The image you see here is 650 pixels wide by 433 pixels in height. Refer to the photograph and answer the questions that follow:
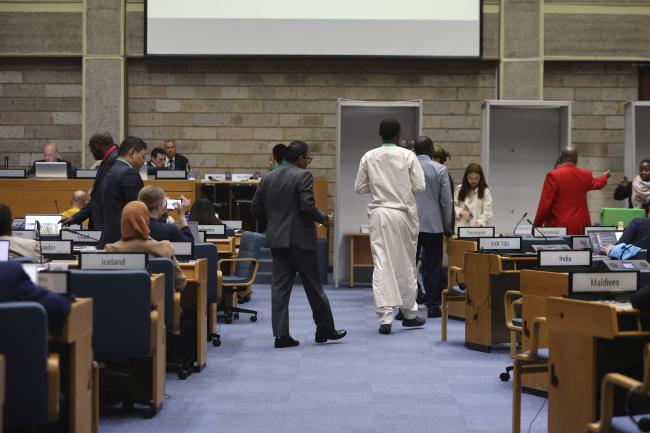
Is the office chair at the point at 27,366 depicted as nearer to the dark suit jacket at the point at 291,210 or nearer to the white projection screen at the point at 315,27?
the dark suit jacket at the point at 291,210

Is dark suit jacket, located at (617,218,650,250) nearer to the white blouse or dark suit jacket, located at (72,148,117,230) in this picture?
the white blouse

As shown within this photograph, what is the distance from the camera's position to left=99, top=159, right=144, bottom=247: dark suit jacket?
6250 mm

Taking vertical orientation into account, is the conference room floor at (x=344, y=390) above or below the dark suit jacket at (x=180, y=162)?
below

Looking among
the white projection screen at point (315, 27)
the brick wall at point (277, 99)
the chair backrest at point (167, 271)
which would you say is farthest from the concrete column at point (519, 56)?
the chair backrest at point (167, 271)

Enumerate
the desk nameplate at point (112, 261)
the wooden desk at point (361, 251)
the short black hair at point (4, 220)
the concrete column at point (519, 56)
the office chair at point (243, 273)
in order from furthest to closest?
the concrete column at point (519, 56) → the wooden desk at point (361, 251) → the office chair at point (243, 273) → the desk nameplate at point (112, 261) → the short black hair at point (4, 220)

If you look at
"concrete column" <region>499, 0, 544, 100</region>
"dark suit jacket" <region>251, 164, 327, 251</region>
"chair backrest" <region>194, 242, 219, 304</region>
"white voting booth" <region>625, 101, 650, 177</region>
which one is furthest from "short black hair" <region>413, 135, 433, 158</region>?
"concrete column" <region>499, 0, 544, 100</region>

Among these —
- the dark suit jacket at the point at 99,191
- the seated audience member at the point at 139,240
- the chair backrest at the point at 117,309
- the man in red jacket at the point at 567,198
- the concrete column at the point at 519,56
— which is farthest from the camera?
the concrete column at the point at 519,56

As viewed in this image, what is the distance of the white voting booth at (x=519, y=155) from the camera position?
12570mm

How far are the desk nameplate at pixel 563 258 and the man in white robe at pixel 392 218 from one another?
249cm

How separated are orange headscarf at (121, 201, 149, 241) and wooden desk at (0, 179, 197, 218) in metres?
5.33

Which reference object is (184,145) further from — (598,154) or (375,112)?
(598,154)

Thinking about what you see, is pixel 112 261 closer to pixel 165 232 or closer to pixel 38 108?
pixel 165 232

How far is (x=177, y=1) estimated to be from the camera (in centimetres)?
1319

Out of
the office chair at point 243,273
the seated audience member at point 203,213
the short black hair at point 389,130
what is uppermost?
the short black hair at point 389,130
